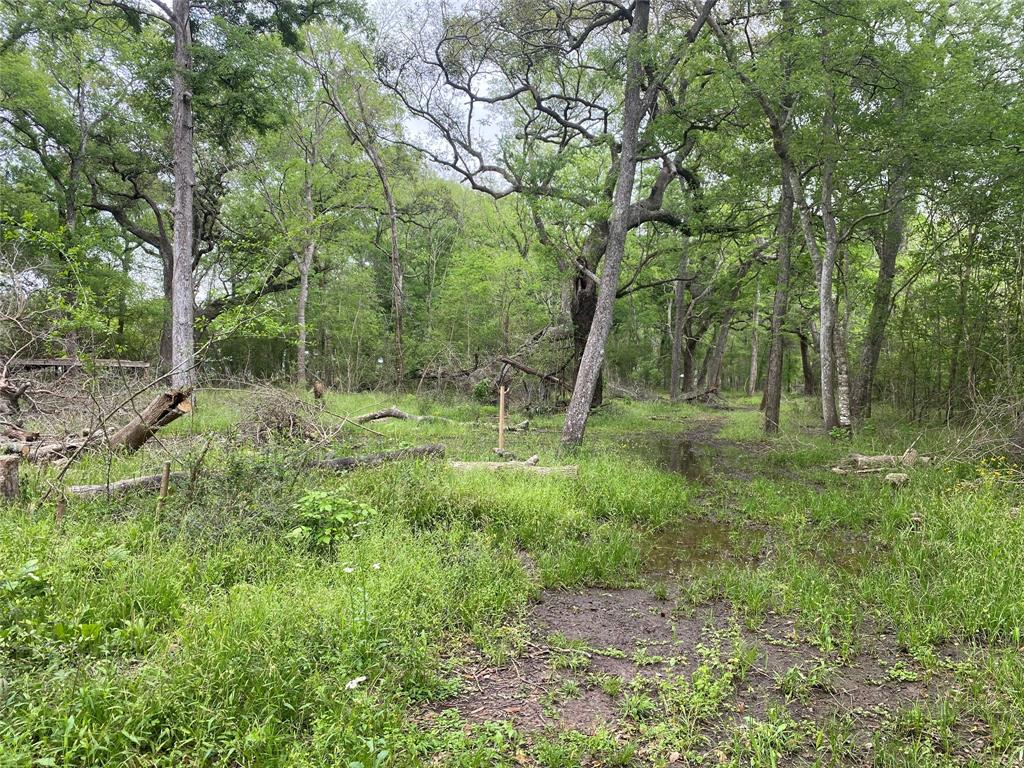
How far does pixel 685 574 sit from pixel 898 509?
2932 mm

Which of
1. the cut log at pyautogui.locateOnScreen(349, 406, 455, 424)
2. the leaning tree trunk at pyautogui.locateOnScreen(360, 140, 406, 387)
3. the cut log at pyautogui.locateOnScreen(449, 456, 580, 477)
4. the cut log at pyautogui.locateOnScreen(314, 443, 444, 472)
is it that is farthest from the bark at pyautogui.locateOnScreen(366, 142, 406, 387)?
the cut log at pyautogui.locateOnScreen(449, 456, 580, 477)

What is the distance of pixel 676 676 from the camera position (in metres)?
2.98

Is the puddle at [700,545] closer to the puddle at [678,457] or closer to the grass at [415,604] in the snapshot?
the grass at [415,604]

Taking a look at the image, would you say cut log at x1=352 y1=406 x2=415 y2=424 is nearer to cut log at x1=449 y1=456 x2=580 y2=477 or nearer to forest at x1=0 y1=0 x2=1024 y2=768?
forest at x1=0 y1=0 x2=1024 y2=768

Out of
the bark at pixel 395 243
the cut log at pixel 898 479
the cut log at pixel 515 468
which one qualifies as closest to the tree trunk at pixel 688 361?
the bark at pixel 395 243

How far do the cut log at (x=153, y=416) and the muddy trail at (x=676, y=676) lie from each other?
4.89 m

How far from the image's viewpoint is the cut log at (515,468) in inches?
274

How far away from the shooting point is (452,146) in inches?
531

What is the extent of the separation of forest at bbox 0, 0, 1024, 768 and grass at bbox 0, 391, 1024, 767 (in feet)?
0.10

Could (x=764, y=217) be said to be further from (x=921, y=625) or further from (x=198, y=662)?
(x=198, y=662)

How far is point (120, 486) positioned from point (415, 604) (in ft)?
11.5

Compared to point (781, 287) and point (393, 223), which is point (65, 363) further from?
point (781, 287)

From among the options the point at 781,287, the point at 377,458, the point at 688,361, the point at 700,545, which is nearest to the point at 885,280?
the point at 781,287

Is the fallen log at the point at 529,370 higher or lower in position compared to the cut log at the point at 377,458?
higher
